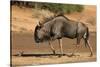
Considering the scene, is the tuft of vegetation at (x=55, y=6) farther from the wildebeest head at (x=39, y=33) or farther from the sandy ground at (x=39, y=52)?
the sandy ground at (x=39, y=52)

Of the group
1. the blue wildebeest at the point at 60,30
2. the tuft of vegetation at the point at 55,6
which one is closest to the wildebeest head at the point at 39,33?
the blue wildebeest at the point at 60,30

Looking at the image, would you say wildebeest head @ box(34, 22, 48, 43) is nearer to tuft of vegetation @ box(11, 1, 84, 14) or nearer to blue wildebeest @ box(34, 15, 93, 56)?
blue wildebeest @ box(34, 15, 93, 56)

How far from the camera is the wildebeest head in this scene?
2.36 m

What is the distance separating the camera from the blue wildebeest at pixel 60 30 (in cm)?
240

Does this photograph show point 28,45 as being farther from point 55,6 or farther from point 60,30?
point 55,6

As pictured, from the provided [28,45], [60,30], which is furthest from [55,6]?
[28,45]

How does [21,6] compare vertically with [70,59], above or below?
above

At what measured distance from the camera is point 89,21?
2.64 m

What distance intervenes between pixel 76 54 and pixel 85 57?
0.13m

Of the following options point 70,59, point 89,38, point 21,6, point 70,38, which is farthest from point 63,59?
point 21,6

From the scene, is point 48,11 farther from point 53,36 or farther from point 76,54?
point 76,54

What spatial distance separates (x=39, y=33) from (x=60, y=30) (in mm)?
262

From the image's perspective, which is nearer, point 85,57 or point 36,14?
point 36,14
